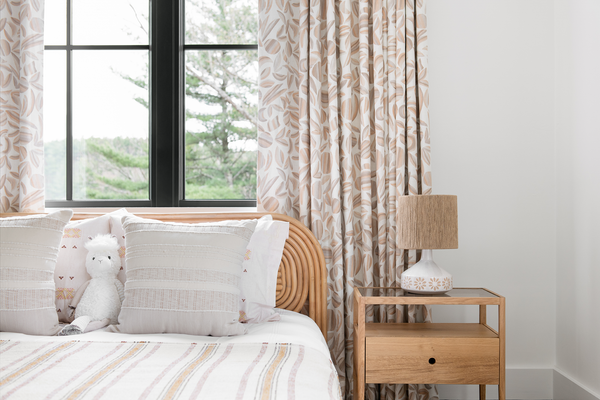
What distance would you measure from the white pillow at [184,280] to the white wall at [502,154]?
1.20m

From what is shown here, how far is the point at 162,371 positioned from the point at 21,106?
1.79 m

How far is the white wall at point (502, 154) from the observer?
226 cm

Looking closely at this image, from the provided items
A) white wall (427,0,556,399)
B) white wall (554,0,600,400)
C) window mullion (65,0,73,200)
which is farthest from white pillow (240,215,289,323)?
white wall (554,0,600,400)

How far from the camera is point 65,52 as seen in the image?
2.48 m

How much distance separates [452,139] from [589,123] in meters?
0.60

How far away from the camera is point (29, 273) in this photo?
165 centimetres

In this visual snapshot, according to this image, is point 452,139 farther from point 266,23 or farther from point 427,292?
point 266,23

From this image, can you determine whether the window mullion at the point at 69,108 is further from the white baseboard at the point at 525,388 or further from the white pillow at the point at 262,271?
the white baseboard at the point at 525,388

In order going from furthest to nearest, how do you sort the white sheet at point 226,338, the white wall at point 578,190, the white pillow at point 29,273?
the white wall at point 578,190, the white pillow at point 29,273, the white sheet at point 226,338

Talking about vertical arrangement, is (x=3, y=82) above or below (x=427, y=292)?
above

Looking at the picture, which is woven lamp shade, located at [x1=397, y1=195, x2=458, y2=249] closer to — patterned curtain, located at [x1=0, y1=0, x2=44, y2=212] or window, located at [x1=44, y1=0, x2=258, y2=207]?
window, located at [x1=44, y1=0, x2=258, y2=207]

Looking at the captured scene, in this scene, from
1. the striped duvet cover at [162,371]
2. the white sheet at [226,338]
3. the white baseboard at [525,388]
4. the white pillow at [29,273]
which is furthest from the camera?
the white baseboard at [525,388]

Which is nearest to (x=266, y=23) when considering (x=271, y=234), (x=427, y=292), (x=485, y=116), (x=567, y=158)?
(x=271, y=234)

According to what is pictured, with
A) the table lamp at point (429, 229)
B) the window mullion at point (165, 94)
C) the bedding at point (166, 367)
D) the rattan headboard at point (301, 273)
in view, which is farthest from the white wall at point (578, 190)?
the window mullion at point (165, 94)
